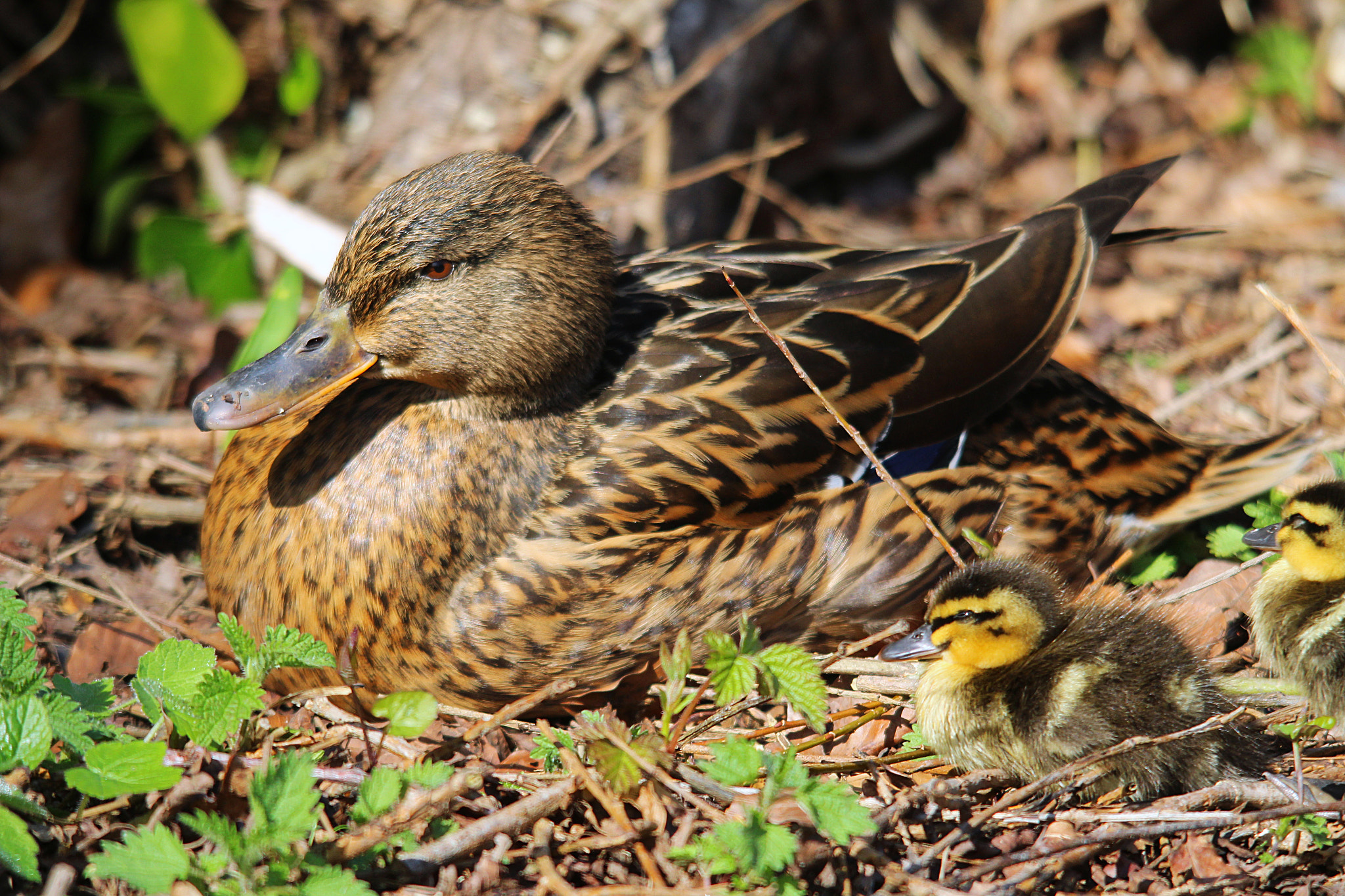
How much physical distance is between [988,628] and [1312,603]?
34.3 inches

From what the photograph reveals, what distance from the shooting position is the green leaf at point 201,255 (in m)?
5.08

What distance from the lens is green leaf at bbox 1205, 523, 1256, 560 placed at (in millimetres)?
3580

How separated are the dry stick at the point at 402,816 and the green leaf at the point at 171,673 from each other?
50 centimetres

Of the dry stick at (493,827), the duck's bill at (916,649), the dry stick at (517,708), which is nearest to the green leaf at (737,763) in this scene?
the dry stick at (493,827)

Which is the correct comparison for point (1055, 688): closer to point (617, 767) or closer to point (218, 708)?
point (617, 767)

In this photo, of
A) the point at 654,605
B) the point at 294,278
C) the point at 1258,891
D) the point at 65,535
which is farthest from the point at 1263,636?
the point at 65,535

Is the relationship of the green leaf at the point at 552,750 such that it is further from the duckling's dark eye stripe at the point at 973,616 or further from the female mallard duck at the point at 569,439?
the duckling's dark eye stripe at the point at 973,616

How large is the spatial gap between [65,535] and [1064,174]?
489 centimetres

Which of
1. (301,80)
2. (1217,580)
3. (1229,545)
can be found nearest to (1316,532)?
(1217,580)

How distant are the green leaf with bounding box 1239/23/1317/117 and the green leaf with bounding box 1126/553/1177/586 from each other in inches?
137

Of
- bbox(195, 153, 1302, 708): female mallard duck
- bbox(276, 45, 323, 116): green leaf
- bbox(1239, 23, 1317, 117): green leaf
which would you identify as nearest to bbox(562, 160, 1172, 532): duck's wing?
bbox(195, 153, 1302, 708): female mallard duck

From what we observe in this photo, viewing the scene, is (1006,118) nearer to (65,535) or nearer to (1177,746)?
(1177,746)

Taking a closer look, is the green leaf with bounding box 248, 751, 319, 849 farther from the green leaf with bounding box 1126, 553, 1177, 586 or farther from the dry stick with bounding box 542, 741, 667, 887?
the green leaf with bounding box 1126, 553, 1177, 586

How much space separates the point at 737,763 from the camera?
2494 millimetres
